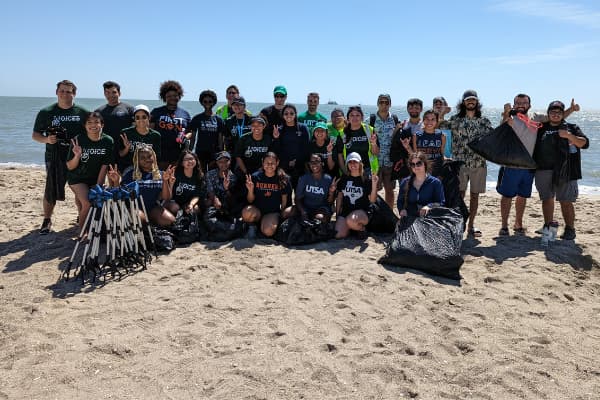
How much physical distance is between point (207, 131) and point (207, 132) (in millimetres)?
15

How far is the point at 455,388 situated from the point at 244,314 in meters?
1.83

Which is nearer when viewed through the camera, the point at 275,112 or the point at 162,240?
the point at 162,240

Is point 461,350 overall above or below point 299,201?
below

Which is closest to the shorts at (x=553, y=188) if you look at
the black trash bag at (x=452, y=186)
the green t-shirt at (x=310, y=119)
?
→ the black trash bag at (x=452, y=186)

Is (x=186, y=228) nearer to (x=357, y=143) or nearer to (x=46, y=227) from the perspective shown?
(x=46, y=227)

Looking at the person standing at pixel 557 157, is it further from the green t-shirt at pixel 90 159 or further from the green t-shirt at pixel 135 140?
the green t-shirt at pixel 90 159

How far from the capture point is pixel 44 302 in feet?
13.5

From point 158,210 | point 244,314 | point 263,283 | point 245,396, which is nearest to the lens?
point 245,396

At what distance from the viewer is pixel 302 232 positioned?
5859 millimetres

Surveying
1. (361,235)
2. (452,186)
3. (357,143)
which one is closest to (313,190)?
(361,235)

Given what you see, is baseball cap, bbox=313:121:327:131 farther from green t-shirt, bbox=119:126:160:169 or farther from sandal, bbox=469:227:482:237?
sandal, bbox=469:227:482:237

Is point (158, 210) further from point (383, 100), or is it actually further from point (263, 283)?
point (383, 100)

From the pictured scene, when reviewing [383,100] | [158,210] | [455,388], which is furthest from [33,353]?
[383,100]

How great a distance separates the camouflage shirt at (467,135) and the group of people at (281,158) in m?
0.01
